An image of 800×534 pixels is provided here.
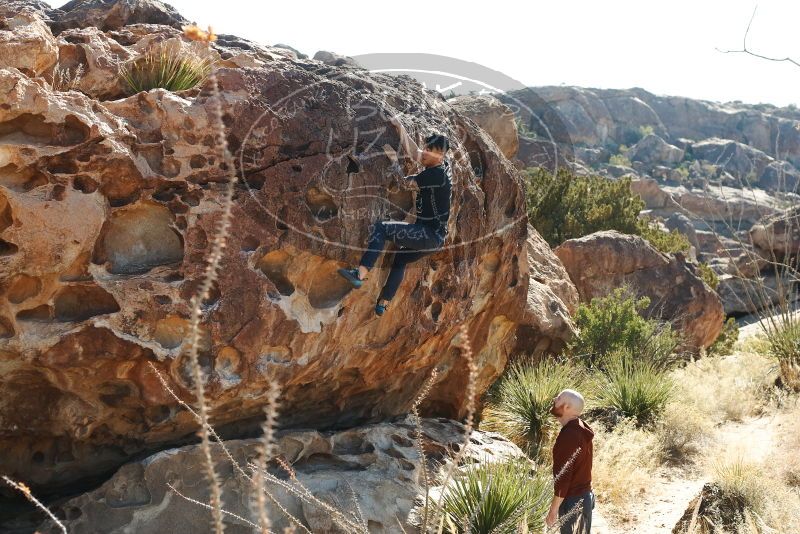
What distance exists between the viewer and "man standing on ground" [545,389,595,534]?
5625mm

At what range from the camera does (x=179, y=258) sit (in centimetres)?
550

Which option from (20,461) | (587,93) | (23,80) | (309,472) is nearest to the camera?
(23,80)

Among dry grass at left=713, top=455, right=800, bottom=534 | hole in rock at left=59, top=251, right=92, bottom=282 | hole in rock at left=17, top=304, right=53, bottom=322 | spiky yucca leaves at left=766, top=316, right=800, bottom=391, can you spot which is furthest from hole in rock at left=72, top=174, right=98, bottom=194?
spiky yucca leaves at left=766, top=316, right=800, bottom=391

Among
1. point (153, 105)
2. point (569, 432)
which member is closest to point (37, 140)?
point (153, 105)

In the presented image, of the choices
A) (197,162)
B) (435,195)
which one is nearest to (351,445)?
(435,195)

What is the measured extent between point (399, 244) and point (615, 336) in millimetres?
6882

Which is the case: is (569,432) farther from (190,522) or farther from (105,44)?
(105,44)

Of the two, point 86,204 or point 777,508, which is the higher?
point 86,204

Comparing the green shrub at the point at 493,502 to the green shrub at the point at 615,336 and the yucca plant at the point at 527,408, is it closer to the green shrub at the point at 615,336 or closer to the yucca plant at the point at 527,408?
the yucca plant at the point at 527,408

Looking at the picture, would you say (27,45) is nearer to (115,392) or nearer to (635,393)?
(115,392)

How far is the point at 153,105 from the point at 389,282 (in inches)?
89.2

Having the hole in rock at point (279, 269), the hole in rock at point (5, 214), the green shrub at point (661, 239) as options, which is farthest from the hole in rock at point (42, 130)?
the green shrub at point (661, 239)

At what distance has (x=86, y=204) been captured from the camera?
16.8ft

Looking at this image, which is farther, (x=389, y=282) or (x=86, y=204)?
(x=389, y=282)
